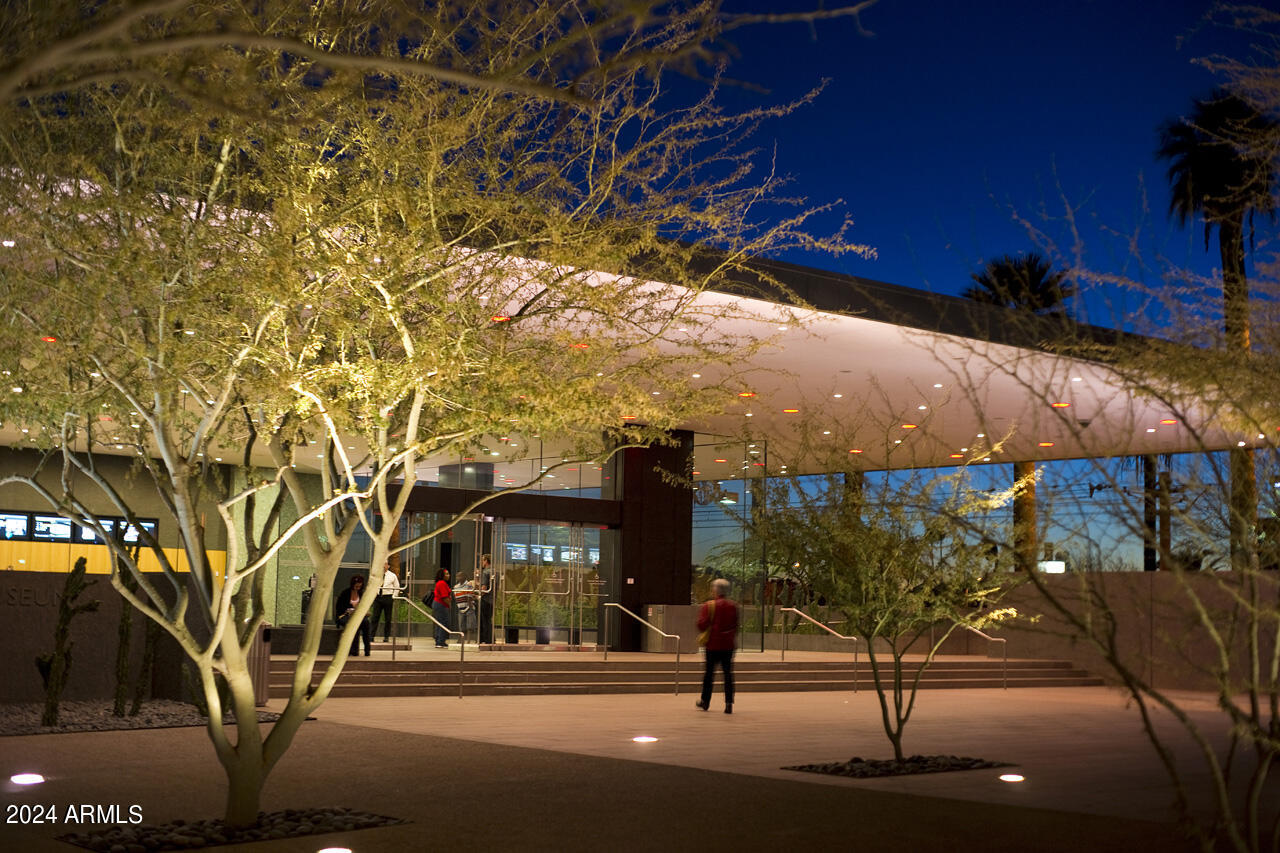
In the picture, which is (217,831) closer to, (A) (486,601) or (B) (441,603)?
(B) (441,603)

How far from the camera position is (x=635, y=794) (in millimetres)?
9531

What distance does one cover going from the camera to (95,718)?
44.7 ft

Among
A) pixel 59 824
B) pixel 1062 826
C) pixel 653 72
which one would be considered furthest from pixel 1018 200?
pixel 59 824

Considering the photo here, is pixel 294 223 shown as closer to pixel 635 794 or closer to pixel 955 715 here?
pixel 635 794

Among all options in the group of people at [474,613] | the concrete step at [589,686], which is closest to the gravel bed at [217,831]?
the group of people at [474,613]

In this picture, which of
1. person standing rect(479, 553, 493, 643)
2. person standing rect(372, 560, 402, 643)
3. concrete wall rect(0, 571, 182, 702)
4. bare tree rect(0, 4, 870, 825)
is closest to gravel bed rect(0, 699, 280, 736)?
concrete wall rect(0, 571, 182, 702)

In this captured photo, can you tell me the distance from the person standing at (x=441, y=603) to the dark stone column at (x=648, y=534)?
456cm

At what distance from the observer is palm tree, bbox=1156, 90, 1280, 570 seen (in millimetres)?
8406

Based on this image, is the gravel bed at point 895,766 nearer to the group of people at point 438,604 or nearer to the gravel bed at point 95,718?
the gravel bed at point 95,718

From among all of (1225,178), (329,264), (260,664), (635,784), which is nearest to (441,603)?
(260,664)

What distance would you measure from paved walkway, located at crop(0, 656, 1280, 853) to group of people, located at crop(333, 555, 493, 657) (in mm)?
5908

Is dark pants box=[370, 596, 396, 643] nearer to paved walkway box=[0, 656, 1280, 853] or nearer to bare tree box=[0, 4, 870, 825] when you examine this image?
paved walkway box=[0, 656, 1280, 853]

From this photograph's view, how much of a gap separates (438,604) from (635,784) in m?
15.1

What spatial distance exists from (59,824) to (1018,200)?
6.84 meters
